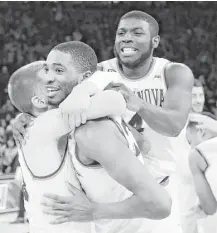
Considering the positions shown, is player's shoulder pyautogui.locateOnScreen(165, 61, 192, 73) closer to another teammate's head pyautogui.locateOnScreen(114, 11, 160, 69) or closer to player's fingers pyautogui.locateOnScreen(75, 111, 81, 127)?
another teammate's head pyautogui.locateOnScreen(114, 11, 160, 69)

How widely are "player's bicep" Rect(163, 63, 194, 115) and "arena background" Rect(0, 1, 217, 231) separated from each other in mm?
7029

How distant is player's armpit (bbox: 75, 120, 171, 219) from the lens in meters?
1.49

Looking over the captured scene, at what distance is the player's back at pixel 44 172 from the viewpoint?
1.67 m

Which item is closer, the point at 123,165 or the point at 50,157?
the point at 123,165

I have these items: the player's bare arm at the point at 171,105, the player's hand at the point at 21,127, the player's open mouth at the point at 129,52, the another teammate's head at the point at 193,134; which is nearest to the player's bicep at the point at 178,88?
the player's bare arm at the point at 171,105

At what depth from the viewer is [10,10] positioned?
9.88 metres

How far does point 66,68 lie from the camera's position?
1.79 m

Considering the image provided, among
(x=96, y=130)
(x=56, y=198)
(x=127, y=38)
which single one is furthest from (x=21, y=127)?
(x=127, y=38)

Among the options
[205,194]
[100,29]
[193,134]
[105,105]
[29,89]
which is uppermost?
[105,105]

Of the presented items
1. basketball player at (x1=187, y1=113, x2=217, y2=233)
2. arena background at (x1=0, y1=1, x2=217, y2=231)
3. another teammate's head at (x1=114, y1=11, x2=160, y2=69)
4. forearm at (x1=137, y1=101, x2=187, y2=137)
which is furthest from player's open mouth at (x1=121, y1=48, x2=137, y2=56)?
arena background at (x1=0, y1=1, x2=217, y2=231)

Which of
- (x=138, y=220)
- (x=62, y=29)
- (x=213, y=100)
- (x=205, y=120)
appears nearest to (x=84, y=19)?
(x=62, y=29)

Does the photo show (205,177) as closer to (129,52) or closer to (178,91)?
(178,91)

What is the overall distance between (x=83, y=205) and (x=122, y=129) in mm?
293

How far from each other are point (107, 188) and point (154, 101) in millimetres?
1137
